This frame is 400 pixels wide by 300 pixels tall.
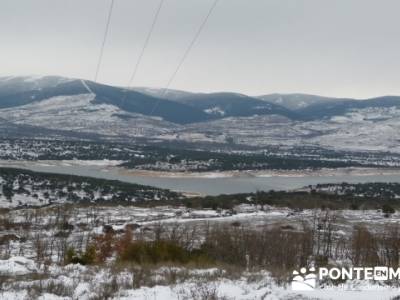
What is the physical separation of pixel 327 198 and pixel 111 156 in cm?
7759

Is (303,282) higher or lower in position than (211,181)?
higher

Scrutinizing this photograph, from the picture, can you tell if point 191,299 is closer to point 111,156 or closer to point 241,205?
point 241,205

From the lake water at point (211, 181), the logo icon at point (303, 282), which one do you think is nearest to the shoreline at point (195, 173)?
the lake water at point (211, 181)

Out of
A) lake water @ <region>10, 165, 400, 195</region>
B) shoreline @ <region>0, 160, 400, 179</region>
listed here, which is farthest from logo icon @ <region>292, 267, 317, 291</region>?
shoreline @ <region>0, 160, 400, 179</region>

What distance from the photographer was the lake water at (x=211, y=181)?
93250 mm

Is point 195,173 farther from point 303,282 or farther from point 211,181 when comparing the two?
point 303,282

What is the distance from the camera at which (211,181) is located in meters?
106

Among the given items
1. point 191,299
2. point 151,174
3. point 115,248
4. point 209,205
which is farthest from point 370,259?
point 151,174

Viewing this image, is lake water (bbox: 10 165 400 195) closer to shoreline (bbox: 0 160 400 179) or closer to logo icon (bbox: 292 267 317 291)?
shoreline (bbox: 0 160 400 179)

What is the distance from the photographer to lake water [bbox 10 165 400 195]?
93250mm

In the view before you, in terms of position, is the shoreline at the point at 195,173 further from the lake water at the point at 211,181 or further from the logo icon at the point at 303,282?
the logo icon at the point at 303,282

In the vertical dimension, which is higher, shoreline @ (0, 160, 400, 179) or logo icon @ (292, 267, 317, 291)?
logo icon @ (292, 267, 317, 291)

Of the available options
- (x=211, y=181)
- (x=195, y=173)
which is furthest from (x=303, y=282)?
(x=195, y=173)

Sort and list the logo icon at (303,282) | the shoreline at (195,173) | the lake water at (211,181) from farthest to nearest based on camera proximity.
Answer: the shoreline at (195,173)
the lake water at (211,181)
the logo icon at (303,282)
